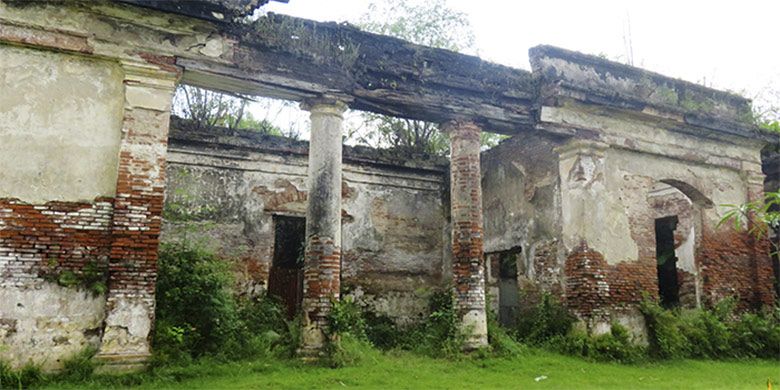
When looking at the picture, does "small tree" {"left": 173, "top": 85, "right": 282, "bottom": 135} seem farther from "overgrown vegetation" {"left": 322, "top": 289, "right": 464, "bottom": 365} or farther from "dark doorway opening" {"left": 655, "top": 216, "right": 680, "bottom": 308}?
"dark doorway opening" {"left": 655, "top": 216, "right": 680, "bottom": 308}

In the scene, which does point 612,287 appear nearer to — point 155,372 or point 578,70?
point 578,70

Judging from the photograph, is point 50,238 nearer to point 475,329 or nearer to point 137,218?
point 137,218

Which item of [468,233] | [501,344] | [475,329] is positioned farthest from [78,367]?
[501,344]

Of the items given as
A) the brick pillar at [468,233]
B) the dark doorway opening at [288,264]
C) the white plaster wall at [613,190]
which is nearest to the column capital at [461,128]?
the brick pillar at [468,233]

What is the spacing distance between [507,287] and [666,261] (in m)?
3.96

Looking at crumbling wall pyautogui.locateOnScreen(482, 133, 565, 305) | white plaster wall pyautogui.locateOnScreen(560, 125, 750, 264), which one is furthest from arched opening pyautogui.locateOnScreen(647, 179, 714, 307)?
crumbling wall pyautogui.locateOnScreen(482, 133, 565, 305)

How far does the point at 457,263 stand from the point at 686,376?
347 cm

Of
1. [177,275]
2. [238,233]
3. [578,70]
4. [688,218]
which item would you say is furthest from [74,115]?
[688,218]

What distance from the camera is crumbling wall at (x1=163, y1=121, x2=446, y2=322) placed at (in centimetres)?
1079

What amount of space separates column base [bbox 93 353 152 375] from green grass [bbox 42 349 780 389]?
0.14m

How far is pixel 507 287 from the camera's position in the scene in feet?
39.9

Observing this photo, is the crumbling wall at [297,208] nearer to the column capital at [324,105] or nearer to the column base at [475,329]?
the column capital at [324,105]

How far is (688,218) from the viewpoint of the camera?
12438 mm

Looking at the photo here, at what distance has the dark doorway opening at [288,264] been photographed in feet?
36.9
